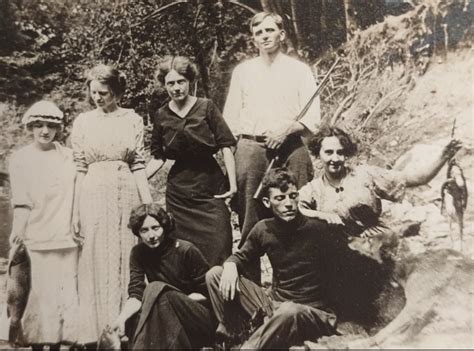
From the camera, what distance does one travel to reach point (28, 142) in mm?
5617

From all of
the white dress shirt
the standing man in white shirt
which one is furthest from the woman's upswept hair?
the white dress shirt

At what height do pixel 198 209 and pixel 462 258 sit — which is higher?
pixel 198 209

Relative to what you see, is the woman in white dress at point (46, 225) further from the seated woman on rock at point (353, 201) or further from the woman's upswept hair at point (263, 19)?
the seated woman on rock at point (353, 201)

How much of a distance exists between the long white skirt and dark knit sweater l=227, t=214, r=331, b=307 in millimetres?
1223

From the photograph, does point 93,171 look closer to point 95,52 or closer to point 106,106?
point 106,106

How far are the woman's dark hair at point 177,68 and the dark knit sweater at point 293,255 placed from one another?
1.28m

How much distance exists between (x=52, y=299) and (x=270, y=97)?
2.23 m

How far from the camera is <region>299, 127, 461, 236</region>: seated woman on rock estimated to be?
538cm

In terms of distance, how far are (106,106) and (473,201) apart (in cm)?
291

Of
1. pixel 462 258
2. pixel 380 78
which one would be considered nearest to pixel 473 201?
pixel 462 258

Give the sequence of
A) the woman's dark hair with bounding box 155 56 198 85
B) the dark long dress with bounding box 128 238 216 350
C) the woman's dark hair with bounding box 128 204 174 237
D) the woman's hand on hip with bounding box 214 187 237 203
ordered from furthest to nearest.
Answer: the woman's dark hair with bounding box 155 56 198 85
the woman's hand on hip with bounding box 214 187 237 203
the woman's dark hair with bounding box 128 204 174 237
the dark long dress with bounding box 128 238 216 350

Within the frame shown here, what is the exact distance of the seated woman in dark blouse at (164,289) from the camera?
5.16 metres

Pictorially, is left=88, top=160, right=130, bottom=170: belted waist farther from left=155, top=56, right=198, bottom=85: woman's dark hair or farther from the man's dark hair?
the man's dark hair

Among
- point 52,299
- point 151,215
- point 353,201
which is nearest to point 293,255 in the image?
point 353,201
